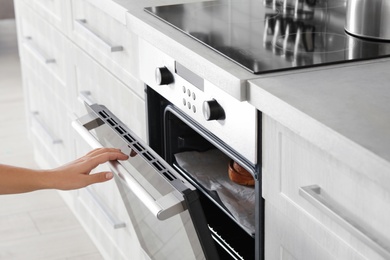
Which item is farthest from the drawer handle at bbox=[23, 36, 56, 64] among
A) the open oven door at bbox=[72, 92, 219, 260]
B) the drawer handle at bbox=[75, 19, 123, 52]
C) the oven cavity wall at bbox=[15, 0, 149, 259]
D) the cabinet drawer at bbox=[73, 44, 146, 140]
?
the open oven door at bbox=[72, 92, 219, 260]

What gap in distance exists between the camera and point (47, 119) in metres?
3.04

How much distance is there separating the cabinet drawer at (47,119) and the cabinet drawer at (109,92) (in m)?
0.23

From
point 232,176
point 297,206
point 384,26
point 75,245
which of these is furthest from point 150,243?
point 75,245

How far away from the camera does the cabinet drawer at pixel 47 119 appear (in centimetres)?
279

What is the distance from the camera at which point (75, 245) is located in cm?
277

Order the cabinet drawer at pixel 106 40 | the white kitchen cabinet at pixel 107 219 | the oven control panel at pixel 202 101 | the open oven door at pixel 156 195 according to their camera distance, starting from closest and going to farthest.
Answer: the open oven door at pixel 156 195, the oven control panel at pixel 202 101, the cabinet drawer at pixel 106 40, the white kitchen cabinet at pixel 107 219

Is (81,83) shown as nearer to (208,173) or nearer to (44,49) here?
(44,49)

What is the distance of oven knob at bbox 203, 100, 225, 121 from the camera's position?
5.10ft

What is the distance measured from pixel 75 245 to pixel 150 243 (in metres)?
1.03

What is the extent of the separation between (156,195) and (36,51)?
1623mm

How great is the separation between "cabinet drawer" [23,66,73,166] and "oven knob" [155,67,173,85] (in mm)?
1001

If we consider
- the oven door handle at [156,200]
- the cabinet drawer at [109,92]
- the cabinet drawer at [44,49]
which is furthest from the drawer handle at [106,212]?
the oven door handle at [156,200]

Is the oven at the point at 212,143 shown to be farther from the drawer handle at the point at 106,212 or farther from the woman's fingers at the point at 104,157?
the drawer handle at the point at 106,212

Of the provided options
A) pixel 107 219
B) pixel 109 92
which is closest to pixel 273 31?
pixel 109 92
